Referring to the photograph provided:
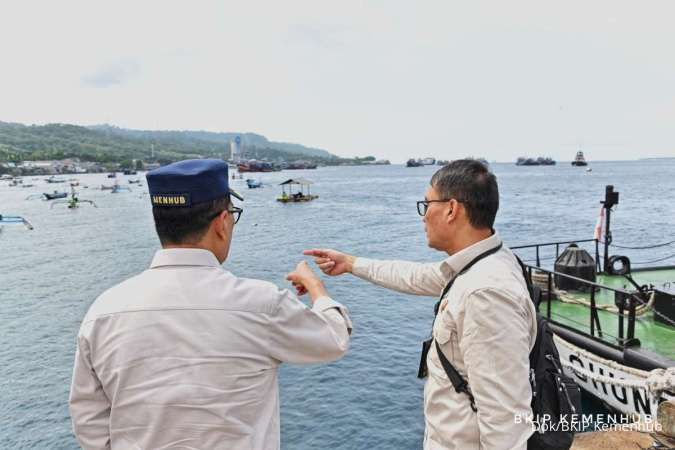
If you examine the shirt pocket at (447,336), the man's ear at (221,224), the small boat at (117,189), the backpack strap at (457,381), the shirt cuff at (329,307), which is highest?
the man's ear at (221,224)

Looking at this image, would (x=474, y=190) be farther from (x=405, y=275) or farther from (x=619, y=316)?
(x=619, y=316)

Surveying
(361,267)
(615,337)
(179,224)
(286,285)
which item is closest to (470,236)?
(361,267)

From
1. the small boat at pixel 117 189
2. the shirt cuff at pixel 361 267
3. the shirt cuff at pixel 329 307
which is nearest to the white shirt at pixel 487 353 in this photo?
the shirt cuff at pixel 329 307

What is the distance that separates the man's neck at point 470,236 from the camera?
8.53 ft

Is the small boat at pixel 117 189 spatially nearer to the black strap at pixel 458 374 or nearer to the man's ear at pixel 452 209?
the man's ear at pixel 452 209

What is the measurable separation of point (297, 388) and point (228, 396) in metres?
12.8

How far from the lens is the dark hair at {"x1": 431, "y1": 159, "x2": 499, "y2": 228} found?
101 inches

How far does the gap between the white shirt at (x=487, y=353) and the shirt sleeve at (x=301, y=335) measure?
0.62 meters

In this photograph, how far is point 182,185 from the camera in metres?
2.00

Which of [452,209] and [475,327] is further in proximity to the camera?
[452,209]

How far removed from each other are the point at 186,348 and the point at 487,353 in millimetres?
1264

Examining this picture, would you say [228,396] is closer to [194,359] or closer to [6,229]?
[194,359]

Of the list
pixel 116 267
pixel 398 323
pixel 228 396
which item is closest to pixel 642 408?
pixel 228 396

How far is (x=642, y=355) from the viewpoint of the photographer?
8.40m
